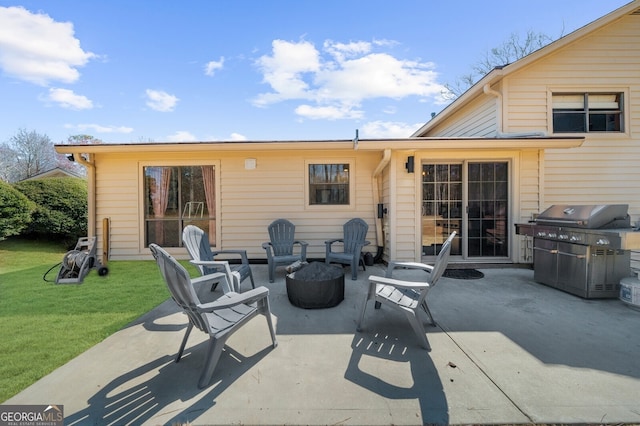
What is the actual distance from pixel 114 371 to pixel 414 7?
9489mm

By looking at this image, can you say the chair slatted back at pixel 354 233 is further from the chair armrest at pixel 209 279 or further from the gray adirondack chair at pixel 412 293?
the chair armrest at pixel 209 279

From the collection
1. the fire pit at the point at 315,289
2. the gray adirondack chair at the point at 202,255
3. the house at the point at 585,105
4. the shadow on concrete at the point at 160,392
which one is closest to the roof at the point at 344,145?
the house at the point at 585,105

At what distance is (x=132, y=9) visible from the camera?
21.6ft

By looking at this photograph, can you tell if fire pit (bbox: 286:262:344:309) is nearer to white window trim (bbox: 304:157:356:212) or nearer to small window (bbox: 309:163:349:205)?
white window trim (bbox: 304:157:356:212)

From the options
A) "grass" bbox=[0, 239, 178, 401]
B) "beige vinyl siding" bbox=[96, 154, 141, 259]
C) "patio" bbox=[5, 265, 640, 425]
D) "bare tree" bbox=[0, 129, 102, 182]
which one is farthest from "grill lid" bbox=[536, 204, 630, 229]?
"bare tree" bbox=[0, 129, 102, 182]

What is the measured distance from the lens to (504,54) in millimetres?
12789

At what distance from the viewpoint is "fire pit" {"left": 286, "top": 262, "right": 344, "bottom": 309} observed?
3291mm

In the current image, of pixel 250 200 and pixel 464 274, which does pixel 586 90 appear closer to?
pixel 464 274

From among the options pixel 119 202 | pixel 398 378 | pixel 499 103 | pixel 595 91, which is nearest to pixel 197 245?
pixel 398 378

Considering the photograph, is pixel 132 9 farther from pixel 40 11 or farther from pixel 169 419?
pixel 169 419

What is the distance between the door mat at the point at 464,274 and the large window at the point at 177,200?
4785 millimetres

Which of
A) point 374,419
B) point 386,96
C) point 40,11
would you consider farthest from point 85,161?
point 386,96

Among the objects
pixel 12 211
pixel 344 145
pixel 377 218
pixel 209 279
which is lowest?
pixel 209 279

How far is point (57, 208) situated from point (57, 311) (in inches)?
260
